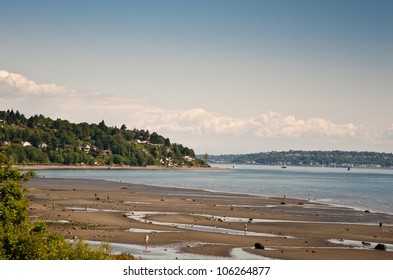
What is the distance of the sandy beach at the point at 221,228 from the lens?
157ft

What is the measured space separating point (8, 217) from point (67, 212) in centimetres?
3952

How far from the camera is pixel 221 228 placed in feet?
209

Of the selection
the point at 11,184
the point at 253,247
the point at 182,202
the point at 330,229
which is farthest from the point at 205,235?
the point at 182,202

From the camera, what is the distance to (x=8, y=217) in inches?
1399

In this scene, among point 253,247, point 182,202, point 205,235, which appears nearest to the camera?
point 253,247

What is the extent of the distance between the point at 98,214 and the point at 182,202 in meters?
28.9

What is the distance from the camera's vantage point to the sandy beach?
4775 centimetres
